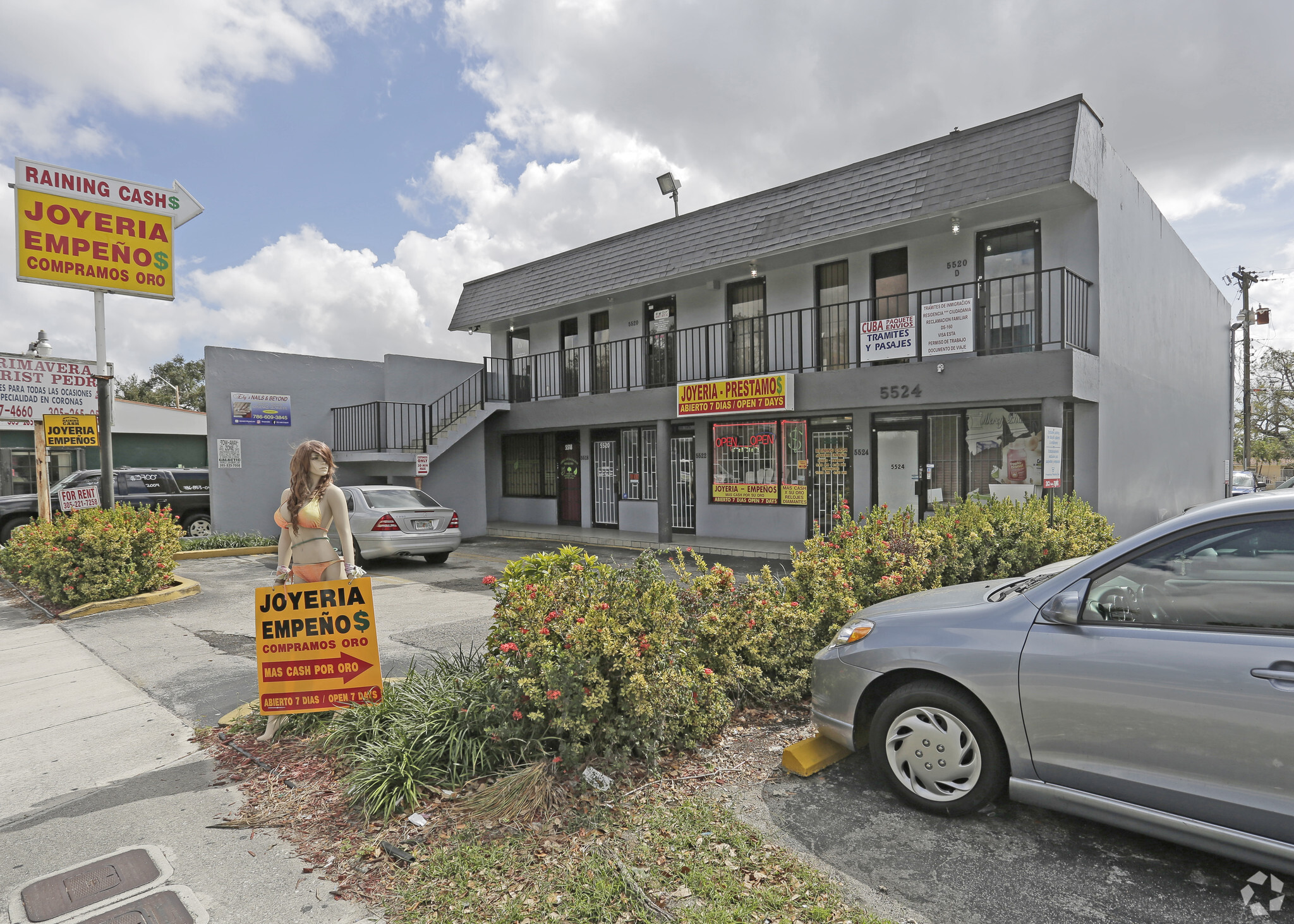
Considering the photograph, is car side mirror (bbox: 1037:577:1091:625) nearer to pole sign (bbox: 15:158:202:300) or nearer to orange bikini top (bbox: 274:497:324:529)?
orange bikini top (bbox: 274:497:324:529)

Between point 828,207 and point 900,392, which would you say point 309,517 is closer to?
point 900,392

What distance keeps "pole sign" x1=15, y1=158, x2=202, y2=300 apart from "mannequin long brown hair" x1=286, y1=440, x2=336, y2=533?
23.4ft

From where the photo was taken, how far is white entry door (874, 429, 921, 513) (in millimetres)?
12000

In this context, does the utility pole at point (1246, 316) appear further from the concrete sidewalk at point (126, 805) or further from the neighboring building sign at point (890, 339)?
the concrete sidewalk at point (126, 805)

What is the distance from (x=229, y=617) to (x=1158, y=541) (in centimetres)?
919

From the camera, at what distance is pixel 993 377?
32.6 ft

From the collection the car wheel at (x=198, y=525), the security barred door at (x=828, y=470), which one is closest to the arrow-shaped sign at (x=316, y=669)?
the security barred door at (x=828, y=470)

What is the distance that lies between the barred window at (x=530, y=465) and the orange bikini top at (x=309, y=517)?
45.4ft

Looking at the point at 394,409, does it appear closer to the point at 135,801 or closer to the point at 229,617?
the point at 229,617

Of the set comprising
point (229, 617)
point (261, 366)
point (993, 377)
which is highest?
point (261, 366)

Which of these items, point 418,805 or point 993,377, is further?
point 993,377

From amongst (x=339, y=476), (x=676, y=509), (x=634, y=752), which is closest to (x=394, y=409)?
(x=339, y=476)

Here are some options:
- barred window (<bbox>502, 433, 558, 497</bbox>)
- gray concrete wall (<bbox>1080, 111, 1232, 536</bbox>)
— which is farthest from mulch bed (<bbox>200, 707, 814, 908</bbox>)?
barred window (<bbox>502, 433, 558, 497</bbox>)

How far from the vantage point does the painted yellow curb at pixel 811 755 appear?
147 inches
